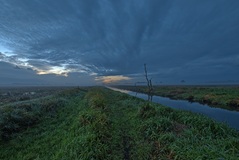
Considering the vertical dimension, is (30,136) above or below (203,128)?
below

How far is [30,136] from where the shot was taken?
11156 millimetres

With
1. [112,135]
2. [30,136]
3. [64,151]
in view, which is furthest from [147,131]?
[30,136]

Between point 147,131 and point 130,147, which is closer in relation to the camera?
point 130,147

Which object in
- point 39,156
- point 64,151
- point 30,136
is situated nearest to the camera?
point 64,151

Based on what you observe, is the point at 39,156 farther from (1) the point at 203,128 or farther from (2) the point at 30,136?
(1) the point at 203,128

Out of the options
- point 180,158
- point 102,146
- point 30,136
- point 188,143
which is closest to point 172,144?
point 188,143

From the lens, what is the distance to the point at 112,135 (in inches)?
401

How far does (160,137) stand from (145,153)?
1.46 meters

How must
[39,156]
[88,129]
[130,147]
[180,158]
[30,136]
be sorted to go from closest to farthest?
[180,158] < [39,156] < [130,147] < [88,129] < [30,136]

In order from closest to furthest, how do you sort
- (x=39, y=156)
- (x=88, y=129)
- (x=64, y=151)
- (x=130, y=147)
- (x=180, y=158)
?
(x=180, y=158), (x=64, y=151), (x=39, y=156), (x=130, y=147), (x=88, y=129)

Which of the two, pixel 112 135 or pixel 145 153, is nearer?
pixel 145 153

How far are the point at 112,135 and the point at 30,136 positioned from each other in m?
5.69

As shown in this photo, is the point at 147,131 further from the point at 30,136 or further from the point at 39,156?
the point at 30,136

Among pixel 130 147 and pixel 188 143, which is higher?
pixel 188 143
